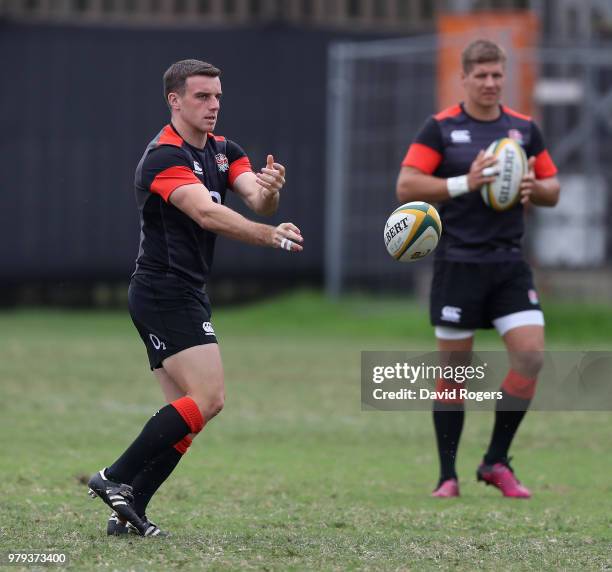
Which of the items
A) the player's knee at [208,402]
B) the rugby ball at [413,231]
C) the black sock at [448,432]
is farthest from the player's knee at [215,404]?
the black sock at [448,432]

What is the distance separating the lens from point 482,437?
1134 cm

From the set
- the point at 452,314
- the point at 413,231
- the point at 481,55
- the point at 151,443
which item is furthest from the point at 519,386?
the point at 151,443

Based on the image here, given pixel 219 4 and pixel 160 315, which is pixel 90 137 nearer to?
pixel 219 4

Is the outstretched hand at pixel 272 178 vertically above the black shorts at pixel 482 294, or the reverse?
the outstretched hand at pixel 272 178

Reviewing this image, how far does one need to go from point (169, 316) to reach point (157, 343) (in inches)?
5.9

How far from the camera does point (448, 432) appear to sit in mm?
8781

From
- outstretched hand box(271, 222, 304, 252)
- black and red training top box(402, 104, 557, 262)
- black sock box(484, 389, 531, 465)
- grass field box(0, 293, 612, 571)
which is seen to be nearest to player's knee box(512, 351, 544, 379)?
black sock box(484, 389, 531, 465)

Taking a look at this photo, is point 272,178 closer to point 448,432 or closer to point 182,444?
point 182,444

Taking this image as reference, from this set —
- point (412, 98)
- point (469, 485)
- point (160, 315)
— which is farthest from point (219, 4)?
point (160, 315)

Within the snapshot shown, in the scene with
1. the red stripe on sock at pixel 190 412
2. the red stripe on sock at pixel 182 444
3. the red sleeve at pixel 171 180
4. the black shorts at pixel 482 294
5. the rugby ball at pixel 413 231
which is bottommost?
the red stripe on sock at pixel 182 444

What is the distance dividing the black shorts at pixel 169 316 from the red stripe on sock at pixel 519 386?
249 centimetres

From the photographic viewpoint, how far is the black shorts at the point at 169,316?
6.88 m

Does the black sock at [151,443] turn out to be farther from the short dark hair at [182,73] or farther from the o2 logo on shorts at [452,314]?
the o2 logo on shorts at [452,314]

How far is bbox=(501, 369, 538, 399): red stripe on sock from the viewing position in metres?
8.78
